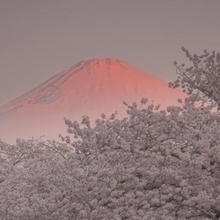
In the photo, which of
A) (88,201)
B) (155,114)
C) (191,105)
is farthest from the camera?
(191,105)

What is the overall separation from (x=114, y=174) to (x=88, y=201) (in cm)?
63

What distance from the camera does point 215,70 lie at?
59.8 ft

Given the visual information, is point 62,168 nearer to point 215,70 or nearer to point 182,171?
point 182,171

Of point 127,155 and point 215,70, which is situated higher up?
point 215,70

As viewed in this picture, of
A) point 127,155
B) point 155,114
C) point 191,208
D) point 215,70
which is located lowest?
point 191,208

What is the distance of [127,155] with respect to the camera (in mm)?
12188

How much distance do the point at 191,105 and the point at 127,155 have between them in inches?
118

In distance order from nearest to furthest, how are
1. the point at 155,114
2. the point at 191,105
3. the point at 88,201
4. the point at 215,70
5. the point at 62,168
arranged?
the point at 88,201, the point at 62,168, the point at 155,114, the point at 191,105, the point at 215,70

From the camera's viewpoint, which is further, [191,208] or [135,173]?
[191,208]

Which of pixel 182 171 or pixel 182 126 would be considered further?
pixel 182 126

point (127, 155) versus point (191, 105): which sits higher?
point (191, 105)

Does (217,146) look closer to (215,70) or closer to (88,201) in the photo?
(88,201)

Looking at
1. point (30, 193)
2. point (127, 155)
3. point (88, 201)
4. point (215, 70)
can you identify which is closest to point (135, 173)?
point (127, 155)

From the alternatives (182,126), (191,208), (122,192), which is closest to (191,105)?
(182,126)
